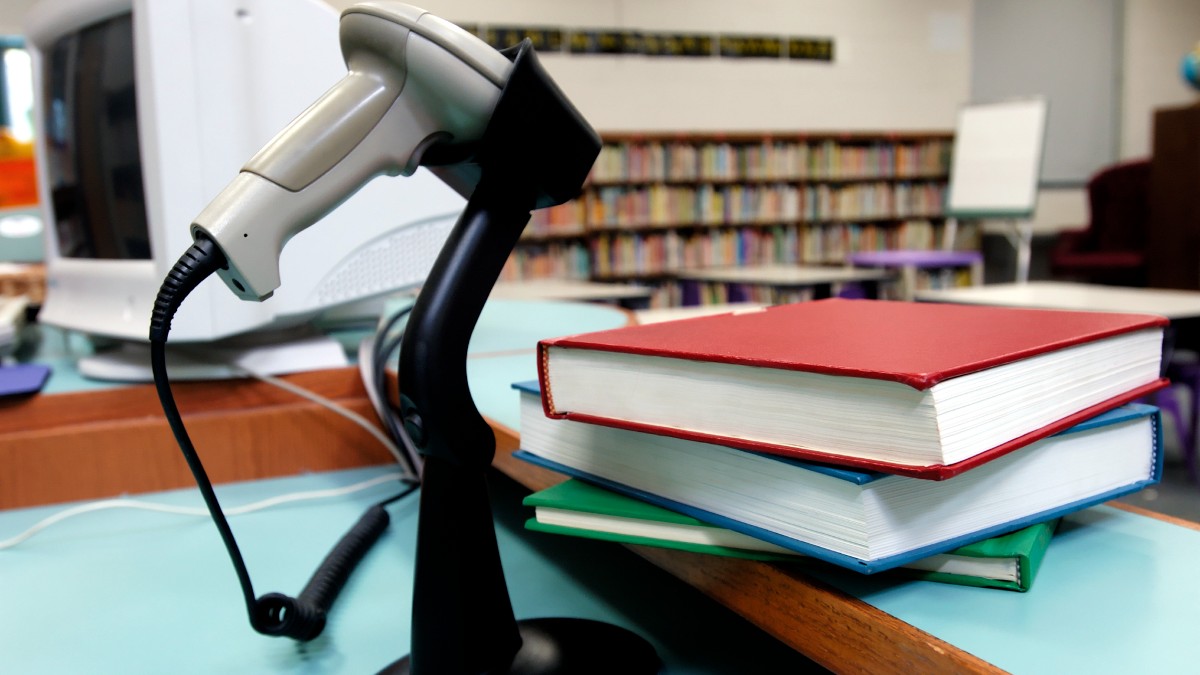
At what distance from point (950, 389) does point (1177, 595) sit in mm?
155

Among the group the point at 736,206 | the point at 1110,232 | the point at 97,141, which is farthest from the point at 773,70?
the point at 97,141

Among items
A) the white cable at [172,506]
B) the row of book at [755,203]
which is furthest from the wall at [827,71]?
the white cable at [172,506]

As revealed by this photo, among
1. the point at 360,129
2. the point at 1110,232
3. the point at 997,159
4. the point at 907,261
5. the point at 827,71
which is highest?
the point at 827,71

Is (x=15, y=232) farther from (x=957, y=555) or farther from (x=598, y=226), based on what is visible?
(x=598, y=226)

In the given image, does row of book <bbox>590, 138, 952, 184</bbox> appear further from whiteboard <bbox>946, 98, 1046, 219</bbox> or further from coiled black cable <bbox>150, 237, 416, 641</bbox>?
coiled black cable <bbox>150, 237, 416, 641</bbox>

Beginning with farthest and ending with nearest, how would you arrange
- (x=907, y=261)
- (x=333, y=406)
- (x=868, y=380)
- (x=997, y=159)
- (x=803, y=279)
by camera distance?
1. (x=997, y=159)
2. (x=907, y=261)
3. (x=803, y=279)
4. (x=333, y=406)
5. (x=868, y=380)

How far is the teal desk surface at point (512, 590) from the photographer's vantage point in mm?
346

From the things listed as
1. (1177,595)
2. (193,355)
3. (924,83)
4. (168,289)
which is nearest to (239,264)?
(168,289)

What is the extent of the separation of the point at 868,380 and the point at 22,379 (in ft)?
2.80

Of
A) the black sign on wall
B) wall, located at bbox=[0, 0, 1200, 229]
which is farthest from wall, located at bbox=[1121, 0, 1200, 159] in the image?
the black sign on wall

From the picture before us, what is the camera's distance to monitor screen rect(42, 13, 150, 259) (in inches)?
36.0

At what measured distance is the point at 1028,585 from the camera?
370 millimetres

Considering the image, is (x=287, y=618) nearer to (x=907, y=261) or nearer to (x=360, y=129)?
(x=360, y=129)

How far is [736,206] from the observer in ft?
19.0
